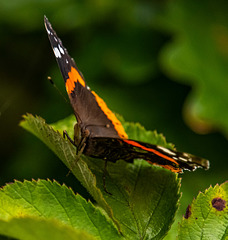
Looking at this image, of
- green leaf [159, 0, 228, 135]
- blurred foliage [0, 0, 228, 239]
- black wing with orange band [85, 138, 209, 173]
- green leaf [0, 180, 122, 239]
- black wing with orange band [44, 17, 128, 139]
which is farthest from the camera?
blurred foliage [0, 0, 228, 239]

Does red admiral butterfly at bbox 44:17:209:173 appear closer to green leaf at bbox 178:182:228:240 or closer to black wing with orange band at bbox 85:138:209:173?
black wing with orange band at bbox 85:138:209:173

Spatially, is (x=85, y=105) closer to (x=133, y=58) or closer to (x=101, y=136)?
(x=101, y=136)

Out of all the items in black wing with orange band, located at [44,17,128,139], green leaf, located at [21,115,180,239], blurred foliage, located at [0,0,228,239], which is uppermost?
blurred foliage, located at [0,0,228,239]


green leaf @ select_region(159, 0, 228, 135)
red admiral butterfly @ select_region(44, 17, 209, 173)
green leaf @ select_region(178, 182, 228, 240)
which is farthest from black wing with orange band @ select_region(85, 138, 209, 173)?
green leaf @ select_region(159, 0, 228, 135)

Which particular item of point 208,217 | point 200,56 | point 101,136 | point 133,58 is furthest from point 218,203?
point 133,58

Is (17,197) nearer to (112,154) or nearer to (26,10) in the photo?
(112,154)

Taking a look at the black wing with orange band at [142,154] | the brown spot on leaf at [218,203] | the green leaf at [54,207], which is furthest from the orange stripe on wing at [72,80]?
the brown spot on leaf at [218,203]

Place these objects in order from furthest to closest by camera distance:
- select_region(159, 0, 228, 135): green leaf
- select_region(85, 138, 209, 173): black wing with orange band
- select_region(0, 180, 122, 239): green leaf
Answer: select_region(159, 0, 228, 135): green leaf
select_region(85, 138, 209, 173): black wing with orange band
select_region(0, 180, 122, 239): green leaf
